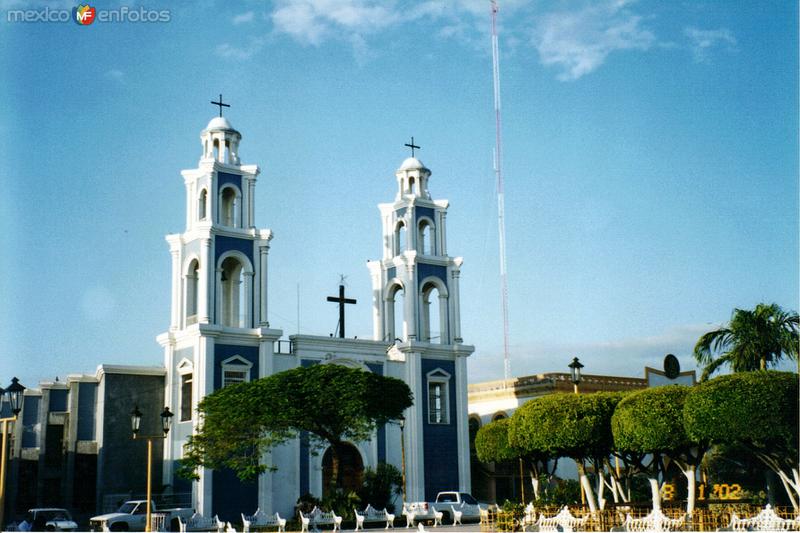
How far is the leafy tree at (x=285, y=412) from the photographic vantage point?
34.2 metres

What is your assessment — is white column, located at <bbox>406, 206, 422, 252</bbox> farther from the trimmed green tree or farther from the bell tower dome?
the trimmed green tree

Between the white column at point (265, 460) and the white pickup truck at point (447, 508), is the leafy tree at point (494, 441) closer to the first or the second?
the white pickup truck at point (447, 508)

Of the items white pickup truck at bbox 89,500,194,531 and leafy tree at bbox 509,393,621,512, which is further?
white pickup truck at bbox 89,500,194,531

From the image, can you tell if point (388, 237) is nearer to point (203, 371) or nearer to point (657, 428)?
point (203, 371)

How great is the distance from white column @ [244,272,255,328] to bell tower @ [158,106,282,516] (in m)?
0.04

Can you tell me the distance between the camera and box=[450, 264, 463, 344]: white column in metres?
45.7

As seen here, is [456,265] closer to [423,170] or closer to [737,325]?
[423,170]

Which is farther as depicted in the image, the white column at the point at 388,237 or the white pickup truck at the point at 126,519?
the white column at the point at 388,237

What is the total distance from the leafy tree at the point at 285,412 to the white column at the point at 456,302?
10266mm

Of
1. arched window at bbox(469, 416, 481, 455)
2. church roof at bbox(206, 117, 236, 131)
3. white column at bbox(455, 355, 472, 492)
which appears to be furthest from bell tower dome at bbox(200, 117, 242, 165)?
arched window at bbox(469, 416, 481, 455)

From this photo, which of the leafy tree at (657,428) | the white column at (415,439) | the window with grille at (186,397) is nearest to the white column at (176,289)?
the window with grille at (186,397)

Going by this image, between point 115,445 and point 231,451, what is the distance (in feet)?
19.4

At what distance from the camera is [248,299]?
40594mm

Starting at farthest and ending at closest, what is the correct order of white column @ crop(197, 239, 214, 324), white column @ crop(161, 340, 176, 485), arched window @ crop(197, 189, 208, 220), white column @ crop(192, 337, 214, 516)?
arched window @ crop(197, 189, 208, 220) → white column @ crop(197, 239, 214, 324) → white column @ crop(161, 340, 176, 485) → white column @ crop(192, 337, 214, 516)
